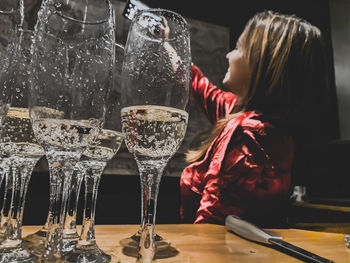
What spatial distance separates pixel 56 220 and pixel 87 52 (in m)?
0.14

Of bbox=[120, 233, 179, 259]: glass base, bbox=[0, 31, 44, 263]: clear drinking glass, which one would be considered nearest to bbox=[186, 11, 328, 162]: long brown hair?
bbox=[120, 233, 179, 259]: glass base

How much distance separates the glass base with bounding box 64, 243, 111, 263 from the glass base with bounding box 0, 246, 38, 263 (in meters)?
0.03

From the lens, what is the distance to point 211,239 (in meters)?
0.45

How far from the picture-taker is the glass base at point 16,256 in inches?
10.4

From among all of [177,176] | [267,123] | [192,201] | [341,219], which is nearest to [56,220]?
[267,123]

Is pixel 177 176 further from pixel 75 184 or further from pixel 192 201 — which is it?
pixel 75 184

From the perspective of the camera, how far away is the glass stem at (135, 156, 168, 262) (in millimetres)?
248

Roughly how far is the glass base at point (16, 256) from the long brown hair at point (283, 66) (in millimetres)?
887

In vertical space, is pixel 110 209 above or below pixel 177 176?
below

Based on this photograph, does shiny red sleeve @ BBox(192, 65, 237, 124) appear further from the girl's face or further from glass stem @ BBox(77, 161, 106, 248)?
glass stem @ BBox(77, 161, 106, 248)

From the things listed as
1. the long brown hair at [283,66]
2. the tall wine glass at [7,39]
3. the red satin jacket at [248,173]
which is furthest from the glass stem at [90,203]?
the long brown hair at [283,66]

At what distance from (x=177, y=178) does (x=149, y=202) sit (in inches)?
78.5

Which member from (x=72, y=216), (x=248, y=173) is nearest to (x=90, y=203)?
(x=72, y=216)

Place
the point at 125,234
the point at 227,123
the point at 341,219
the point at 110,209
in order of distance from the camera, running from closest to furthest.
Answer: the point at 125,234 → the point at 227,123 → the point at 341,219 → the point at 110,209
